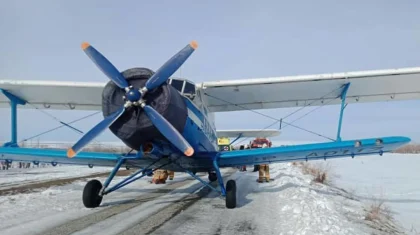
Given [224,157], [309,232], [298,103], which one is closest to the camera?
[309,232]

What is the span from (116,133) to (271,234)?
10.3 feet

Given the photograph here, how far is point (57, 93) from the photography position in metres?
9.89

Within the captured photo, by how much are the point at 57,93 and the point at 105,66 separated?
5.12 m

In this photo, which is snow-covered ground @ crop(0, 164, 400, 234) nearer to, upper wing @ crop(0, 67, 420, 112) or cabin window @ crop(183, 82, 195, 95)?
cabin window @ crop(183, 82, 195, 95)

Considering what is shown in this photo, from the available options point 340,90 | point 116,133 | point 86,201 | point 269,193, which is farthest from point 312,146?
point 86,201

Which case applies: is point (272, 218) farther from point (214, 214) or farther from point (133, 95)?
point (133, 95)

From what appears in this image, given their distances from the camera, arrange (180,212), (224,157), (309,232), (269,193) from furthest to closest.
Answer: (269,193)
(224,157)
(180,212)
(309,232)

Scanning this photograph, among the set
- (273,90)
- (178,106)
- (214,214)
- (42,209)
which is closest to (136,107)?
(178,106)

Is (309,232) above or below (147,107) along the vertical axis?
below

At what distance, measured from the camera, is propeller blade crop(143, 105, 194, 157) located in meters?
5.41

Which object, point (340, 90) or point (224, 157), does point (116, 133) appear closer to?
point (224, 157)

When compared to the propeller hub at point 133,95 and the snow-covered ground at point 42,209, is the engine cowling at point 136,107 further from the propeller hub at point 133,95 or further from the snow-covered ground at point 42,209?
the snow-covered ground at point 42,209

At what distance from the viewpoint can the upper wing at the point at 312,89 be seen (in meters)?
8.30

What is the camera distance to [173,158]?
699cm
